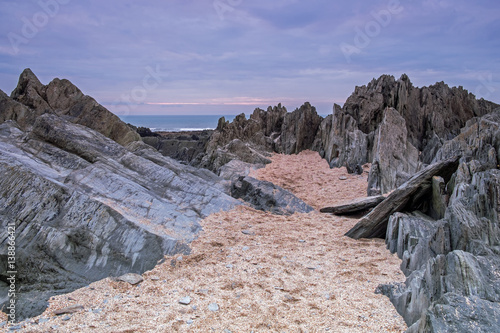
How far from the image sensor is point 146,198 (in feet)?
29.9

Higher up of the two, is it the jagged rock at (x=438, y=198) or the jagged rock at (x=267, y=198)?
the jagged rock at (x=438, y=198)

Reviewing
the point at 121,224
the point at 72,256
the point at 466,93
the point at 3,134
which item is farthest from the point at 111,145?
the point at 466,93

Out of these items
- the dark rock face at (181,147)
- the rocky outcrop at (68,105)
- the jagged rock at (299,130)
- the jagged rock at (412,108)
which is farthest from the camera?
the dark rock face at (181,147)

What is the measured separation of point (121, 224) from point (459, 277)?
21.8ft

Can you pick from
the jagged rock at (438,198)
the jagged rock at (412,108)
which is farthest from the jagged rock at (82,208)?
the jagged rock at (412,108)

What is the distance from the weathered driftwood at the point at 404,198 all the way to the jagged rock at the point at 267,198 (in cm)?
314

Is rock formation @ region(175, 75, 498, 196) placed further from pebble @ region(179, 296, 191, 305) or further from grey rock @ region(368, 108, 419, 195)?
pebble @ region(179, 296, 191, 305)

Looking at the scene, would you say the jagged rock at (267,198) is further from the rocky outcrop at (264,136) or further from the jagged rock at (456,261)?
the rocky outcrop at (264,136)

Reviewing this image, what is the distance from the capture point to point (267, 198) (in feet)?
39.7

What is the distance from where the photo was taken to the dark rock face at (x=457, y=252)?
3.49m

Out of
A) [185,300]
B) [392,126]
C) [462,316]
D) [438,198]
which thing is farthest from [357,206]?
[462,316]

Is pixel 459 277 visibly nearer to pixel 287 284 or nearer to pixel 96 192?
pixel 287 284

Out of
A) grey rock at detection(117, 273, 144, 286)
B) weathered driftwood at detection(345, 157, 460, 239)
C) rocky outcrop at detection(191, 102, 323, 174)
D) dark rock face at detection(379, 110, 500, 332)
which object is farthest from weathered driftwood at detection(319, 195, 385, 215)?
rocky outcrop at detection(191, 102, 323, 174)

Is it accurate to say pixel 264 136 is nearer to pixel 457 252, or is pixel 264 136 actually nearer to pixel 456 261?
pixel 457 252
